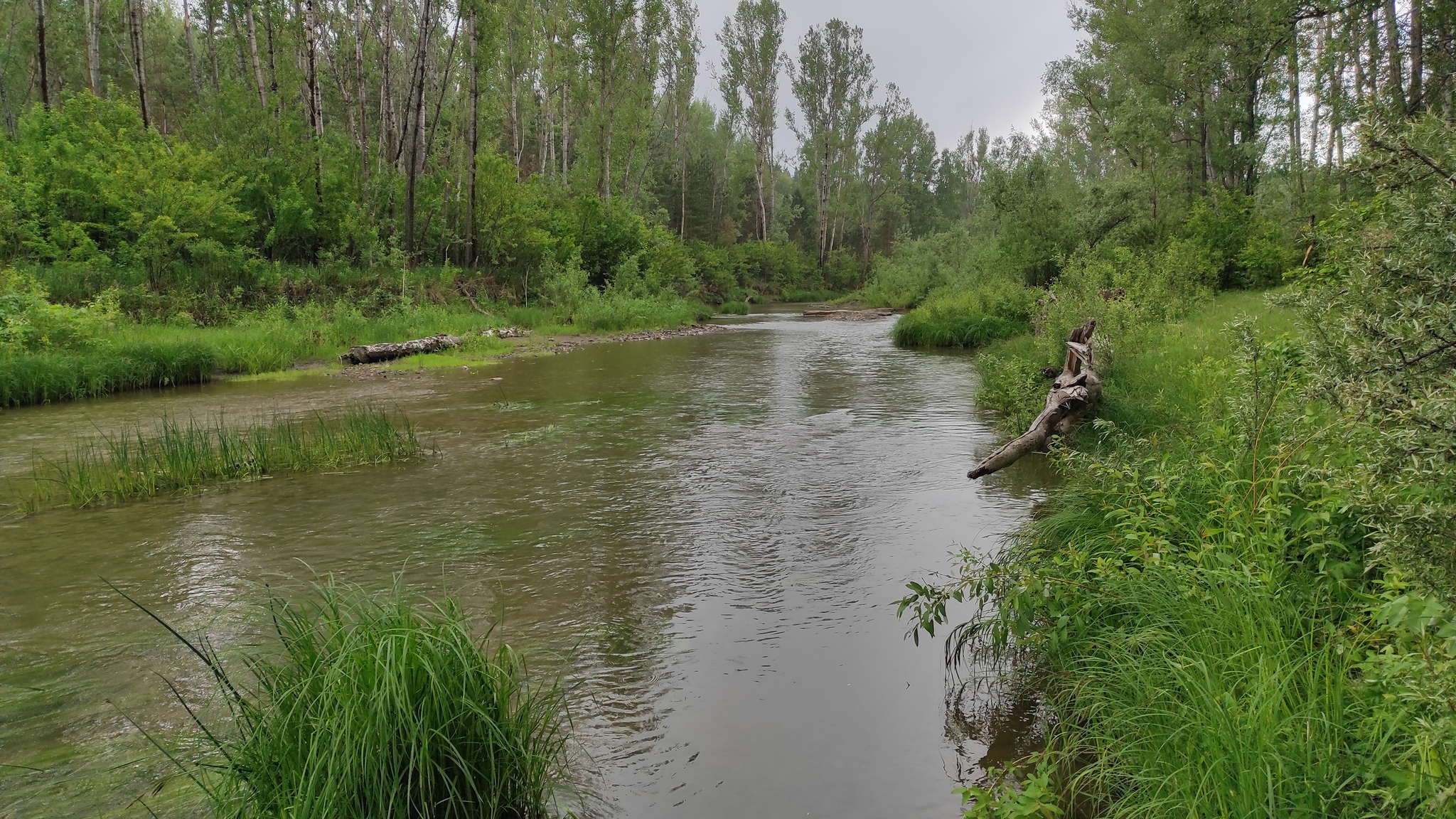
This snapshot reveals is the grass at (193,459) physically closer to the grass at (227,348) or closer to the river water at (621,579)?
the river water at (621,579)

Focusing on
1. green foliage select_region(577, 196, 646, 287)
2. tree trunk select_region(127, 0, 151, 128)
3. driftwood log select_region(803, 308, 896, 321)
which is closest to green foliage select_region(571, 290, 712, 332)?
green foliage select_region(577, 196, 646, 287)

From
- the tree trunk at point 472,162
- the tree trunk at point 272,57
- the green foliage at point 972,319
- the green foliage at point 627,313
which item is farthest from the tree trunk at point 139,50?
the green foliage at point 972,319

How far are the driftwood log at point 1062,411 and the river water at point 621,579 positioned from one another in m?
0.51

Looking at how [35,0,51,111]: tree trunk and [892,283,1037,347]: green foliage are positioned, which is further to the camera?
[35,0,51,111]: tree trunk

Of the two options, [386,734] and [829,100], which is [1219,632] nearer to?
[386,734]

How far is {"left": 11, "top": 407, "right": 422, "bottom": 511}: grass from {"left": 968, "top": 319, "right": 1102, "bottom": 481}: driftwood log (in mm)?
7206

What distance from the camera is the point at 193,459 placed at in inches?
346

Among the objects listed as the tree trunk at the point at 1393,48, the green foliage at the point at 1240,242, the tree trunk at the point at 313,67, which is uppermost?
the tree trunk at the point at 313,67

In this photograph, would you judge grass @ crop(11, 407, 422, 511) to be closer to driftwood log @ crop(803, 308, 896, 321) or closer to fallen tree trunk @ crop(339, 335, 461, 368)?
fallen tree trunk @ crop(339, 335, 461, 368)

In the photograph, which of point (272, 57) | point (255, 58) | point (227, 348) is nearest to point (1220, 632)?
point (227, 348)

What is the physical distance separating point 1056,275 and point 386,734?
24160 mm

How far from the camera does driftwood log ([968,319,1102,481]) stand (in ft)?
25.8

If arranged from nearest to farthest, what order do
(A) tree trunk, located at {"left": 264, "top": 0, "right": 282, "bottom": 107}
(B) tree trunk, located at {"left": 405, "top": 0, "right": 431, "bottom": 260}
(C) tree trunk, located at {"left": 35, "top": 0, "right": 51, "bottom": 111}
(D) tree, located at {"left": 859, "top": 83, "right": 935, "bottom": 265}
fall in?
(C) tree trunk, located at {"left": 35, "top": 0, "right": 51, "bottom": 111}
(B) tree trunk, located at {"left": 405, "top": 0, "right": 431, "bottom": 260}
(A) tree trunk, located at {"left": 264, "top": 0, "right": 282, "bottom": 107}
(D) tree, located at {"left": 859, "top": 83, "right": 935, "bottom": 265}

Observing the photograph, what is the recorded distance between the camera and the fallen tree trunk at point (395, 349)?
19.3 metres
